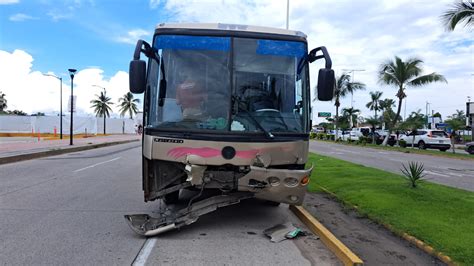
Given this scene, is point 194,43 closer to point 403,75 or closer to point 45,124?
point 403,75

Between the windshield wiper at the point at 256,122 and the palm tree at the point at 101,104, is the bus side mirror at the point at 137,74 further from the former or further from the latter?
the palm tree at the point at 101,104

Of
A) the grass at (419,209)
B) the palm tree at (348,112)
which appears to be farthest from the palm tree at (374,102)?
the grass at (419,209)

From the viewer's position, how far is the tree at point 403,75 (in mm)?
34875

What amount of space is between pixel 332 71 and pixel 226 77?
159cm

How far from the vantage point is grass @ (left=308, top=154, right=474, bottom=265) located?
553cm

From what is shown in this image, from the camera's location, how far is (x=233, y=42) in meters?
6.46

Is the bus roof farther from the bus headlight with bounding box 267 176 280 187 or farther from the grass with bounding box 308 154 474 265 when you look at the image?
the grass with bounding box 308 154 474 265

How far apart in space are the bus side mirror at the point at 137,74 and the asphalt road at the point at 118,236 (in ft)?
7.21

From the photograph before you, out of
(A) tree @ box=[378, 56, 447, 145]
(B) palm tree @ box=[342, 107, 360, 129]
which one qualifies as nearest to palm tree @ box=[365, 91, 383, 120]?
(B) palm tree @ box=[342, 107, 360, 129]

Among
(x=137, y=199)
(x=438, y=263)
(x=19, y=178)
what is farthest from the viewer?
(x=19, y=178)

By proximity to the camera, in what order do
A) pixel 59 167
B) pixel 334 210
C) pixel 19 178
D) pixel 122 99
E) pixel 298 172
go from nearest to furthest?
pixel 298 172, pixel 334 210, pixel 19 178, pixel 59 167, pixel 122 99

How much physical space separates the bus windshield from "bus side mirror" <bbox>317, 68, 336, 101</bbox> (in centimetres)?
31

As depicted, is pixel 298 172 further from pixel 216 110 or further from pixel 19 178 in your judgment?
pixel 19 178

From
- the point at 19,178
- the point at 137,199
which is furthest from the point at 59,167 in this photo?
the point at 137,199
